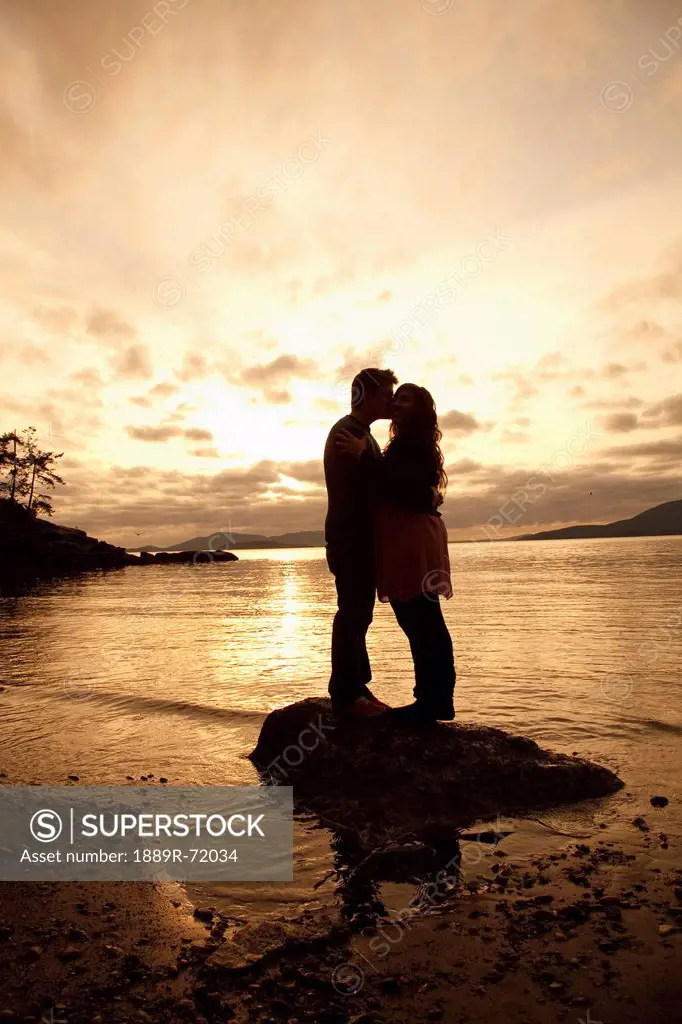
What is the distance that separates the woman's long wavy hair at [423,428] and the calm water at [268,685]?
360cm

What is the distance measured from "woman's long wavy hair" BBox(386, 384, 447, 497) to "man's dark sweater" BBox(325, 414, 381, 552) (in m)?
0.40

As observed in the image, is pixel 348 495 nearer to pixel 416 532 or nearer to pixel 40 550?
pixel 416 532

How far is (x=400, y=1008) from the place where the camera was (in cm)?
322

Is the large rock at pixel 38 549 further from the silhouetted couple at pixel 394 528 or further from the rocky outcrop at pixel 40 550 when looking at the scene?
the silhouetted couple at pixel 394 528

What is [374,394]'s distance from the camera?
250 inches

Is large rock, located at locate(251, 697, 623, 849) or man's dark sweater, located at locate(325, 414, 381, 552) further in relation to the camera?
man's dark sweater, located at locate(325, 414, 381, 552)

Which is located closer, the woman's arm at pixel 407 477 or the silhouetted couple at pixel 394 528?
the woman's arm at pixel 407 477

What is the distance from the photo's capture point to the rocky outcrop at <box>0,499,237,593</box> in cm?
6103

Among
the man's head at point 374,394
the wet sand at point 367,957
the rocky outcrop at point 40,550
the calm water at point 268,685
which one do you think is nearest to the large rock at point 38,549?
the rocky outcrop at point 40,550

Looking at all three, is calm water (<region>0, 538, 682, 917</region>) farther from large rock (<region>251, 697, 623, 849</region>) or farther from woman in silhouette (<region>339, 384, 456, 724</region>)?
woman in silhouette (<region>339, 384, 456, 724</region>)

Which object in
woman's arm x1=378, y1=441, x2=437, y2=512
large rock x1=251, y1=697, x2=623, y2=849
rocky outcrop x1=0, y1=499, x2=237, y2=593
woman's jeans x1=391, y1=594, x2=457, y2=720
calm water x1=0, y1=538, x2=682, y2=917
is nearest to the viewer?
large rock x1=251, y1=697, x2=623, y2=849

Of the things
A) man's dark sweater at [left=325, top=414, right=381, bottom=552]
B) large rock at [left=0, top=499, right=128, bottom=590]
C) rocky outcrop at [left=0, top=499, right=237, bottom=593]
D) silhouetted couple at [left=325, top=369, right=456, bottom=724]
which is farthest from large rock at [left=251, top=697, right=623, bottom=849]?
large rock at [left=0, top=499, right=128, bottom=590]

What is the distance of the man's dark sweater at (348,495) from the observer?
6.27 meters

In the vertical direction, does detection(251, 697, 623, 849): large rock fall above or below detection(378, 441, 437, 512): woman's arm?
below
